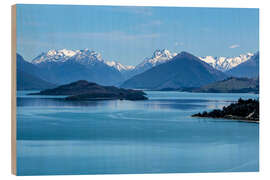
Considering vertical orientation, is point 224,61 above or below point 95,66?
above

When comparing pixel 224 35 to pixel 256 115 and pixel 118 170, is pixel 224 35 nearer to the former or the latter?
pixel 256 115

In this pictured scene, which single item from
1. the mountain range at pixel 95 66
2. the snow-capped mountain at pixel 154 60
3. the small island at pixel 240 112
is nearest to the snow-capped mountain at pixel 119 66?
the mountain range at pixel 95 66

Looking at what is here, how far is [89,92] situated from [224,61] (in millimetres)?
3038

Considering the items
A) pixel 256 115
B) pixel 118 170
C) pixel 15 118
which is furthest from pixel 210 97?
pixel 15 118

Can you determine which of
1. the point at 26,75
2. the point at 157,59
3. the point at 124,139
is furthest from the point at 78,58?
the point at 124,139

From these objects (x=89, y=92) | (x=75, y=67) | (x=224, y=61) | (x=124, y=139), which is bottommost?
(x=124, y=139)

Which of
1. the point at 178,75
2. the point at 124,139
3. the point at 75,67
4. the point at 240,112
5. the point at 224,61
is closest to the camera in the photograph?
the point at 124,139

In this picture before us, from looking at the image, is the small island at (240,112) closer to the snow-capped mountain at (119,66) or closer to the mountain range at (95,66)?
the mountain range at (95,66)

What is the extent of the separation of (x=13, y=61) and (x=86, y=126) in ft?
6.39

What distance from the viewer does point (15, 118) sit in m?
10.9

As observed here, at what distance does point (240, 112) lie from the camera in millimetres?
11789

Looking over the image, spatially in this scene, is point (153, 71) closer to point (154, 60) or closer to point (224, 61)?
point (154, 60)

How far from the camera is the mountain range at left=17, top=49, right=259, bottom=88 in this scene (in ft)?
37.5

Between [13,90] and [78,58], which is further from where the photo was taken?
[78,58]
